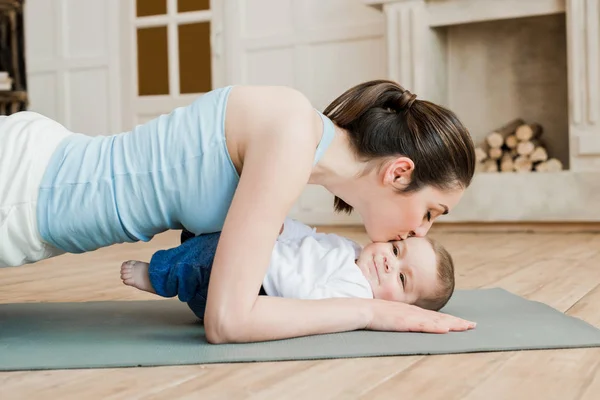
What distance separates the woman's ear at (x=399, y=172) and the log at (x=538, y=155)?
3.16 metres

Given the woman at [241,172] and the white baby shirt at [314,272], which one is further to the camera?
the white baby shirt at [314,272]

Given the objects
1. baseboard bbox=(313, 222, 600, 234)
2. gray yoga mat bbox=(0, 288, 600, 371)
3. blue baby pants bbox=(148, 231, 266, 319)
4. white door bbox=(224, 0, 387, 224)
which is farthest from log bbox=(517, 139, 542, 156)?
blue baby pants bbox=(148, 231, 266, 319)

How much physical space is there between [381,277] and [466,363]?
1.43 feet

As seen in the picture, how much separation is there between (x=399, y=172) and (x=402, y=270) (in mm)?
261

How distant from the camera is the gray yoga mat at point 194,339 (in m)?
1.42

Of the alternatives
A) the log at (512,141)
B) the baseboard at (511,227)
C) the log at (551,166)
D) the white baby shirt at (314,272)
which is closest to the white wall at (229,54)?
the baseboard at (511,227)

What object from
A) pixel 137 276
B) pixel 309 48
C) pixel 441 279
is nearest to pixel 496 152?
pixel 309 48

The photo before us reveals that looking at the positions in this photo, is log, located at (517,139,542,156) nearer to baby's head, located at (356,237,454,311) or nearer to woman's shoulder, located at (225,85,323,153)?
baby's head, located at (356,237,454,311)

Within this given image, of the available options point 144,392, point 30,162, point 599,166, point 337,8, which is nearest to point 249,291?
point 144,392

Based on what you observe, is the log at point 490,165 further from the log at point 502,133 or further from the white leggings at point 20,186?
the white leggings at point 20,186

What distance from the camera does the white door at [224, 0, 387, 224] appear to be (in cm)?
505

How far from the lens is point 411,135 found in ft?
5.32

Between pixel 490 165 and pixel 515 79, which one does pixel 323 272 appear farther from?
pixel 515 79

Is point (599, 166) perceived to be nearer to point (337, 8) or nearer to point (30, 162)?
point (337, 8)
